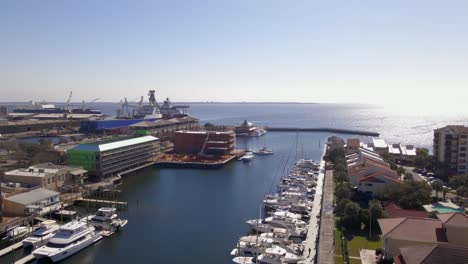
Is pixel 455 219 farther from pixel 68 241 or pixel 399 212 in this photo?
pixel 68 241

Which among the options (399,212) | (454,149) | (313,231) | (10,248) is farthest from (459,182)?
(10,248)

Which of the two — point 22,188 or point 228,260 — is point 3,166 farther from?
point 228,260

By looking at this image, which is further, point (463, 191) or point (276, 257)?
point (463, 191)

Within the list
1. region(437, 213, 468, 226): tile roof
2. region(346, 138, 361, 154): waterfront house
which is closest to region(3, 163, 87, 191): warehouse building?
region(437, 213, 468, 226): tile roof

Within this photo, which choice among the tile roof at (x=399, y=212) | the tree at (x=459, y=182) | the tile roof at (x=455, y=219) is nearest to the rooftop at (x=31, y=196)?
the tile roof at (x=399, y=212)

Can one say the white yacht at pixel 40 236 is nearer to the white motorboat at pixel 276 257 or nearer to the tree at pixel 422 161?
the white motorboat at pixel 276 257

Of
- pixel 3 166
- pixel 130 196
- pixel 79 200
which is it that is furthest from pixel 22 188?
pixel 3 166

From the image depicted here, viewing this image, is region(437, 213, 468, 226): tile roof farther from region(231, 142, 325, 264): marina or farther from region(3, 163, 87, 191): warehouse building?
region(3, 163, 87, 191): warehouse building
